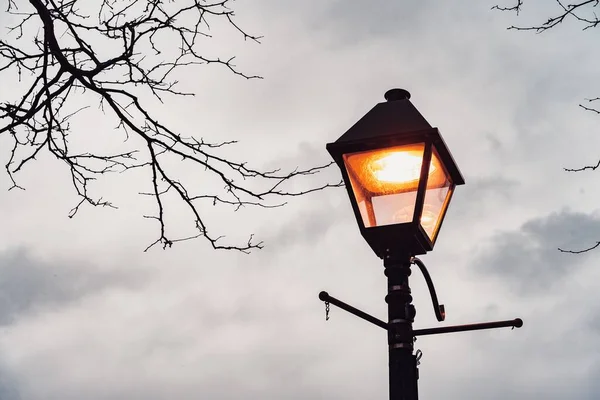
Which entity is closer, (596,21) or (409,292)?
(409,292)

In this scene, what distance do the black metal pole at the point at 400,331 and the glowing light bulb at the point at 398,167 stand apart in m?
0.39

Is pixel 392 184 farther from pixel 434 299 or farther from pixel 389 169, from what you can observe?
pixel 434 299

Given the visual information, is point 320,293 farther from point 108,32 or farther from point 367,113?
point 108,32

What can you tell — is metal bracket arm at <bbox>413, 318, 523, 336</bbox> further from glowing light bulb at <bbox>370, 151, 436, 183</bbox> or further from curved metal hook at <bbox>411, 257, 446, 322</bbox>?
glowing light bulb at <bbox>370, 151, 436, 183</bbox>

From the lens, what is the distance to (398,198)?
3490 millimetres

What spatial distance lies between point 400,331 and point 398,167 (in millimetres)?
777

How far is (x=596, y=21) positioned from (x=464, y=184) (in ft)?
4.91

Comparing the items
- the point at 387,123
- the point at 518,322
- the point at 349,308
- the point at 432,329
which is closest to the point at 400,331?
the point at 432,329

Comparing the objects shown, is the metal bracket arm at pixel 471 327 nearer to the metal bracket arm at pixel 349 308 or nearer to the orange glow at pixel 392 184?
the metal bracket arm at pixel 349 308

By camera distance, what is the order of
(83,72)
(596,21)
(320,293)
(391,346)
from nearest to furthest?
(391,346)
(320,293)
(83,72)
(596,21)

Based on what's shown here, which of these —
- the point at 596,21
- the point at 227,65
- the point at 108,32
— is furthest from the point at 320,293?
the point at 596,21

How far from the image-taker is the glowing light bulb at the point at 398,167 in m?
3.47

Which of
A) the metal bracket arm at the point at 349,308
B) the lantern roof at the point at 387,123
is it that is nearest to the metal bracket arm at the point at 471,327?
the metal bracket arm at the point at 349,308

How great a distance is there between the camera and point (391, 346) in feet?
11.1
